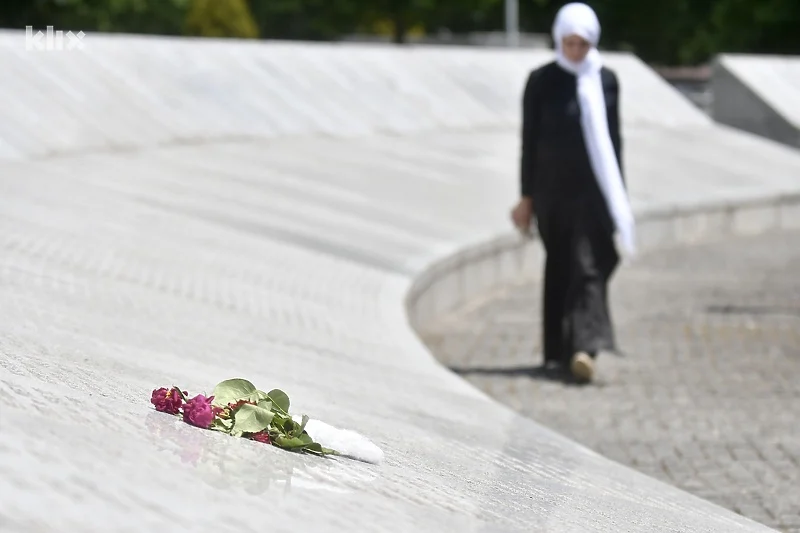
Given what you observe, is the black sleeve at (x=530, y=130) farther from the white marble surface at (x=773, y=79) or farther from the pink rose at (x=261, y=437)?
the white marble surface at (x=773, y=79)

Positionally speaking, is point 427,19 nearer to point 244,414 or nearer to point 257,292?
point 257,292

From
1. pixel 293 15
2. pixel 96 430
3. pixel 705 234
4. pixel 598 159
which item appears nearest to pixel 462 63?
pixel 705 234

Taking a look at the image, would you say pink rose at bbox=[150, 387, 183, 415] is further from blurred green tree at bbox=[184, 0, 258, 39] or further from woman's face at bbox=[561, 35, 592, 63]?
blurred green tree at bbox=[184, 0, 258, 39]

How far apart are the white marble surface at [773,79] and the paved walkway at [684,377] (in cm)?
794

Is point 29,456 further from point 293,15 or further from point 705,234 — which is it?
point 293,15

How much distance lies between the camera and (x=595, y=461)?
17.4 ft

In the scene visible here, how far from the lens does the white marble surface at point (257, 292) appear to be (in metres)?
3.15

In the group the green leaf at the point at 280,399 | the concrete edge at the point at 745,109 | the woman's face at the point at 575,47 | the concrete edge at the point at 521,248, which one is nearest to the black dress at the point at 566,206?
the woman's face at the point at 575,47

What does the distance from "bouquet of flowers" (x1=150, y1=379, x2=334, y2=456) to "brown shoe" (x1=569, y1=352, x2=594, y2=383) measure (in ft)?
14.7

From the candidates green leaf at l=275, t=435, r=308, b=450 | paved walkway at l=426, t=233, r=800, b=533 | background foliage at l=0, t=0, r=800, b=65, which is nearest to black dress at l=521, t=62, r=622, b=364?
paved walkway at l=426, t=233, r=800, b=533

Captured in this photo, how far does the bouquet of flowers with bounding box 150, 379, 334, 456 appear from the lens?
3572 millimetres

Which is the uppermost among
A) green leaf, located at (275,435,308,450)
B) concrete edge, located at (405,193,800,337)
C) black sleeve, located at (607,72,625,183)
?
black sleeve, located at (607,72,625,183)

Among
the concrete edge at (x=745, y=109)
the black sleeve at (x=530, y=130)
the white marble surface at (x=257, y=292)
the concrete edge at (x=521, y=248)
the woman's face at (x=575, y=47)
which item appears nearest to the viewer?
the white marble surface at (x=257, y=292)

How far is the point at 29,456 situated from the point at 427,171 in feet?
34.4
